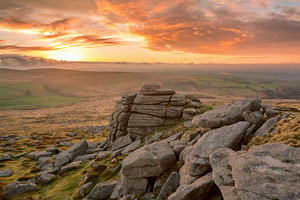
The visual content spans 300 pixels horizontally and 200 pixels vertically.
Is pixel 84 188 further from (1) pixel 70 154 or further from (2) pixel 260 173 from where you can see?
(2) pixel 260 173

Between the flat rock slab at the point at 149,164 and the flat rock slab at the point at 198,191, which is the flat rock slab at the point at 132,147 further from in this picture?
the flat rock slab at the point at 198,191

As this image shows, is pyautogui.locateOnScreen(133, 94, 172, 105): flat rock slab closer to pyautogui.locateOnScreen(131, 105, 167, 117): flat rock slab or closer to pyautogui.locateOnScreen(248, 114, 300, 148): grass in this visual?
pyautogui.locateOnScreen(131, 105, 167, 117): flat rock slab

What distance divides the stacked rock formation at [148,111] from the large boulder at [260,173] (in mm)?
26323

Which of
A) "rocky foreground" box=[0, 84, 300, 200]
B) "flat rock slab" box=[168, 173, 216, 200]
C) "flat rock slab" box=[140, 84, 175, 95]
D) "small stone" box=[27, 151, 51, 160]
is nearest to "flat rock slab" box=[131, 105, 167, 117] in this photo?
"rocky foreground" box=[0, 84, 300, 200]

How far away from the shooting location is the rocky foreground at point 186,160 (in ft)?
37.9

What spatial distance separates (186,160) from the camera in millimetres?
18109

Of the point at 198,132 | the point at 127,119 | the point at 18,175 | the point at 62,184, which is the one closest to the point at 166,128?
the point at 127,119

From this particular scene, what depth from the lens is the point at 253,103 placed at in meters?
25.1

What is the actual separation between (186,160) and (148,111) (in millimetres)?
25493

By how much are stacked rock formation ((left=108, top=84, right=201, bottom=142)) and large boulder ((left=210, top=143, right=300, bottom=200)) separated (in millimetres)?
26323

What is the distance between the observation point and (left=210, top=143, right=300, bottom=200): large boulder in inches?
394

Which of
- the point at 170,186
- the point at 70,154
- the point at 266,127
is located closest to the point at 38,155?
the point at 70,154

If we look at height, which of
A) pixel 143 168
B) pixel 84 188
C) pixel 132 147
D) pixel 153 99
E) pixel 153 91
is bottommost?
pixel 84 188

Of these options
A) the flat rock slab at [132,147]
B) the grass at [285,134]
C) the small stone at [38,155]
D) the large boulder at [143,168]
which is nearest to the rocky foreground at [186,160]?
the large boulder at [143,168]
